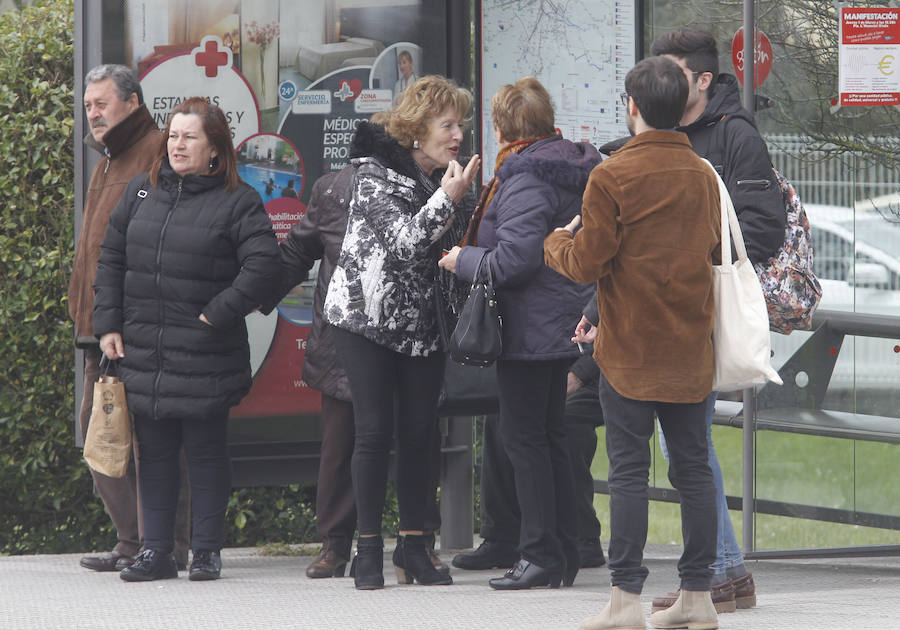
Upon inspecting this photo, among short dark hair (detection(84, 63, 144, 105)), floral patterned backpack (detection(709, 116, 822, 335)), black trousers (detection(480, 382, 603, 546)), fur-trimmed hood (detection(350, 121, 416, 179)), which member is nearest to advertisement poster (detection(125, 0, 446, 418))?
short dark hair (detection(84, 63, 144, 105))

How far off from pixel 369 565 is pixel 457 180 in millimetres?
1404

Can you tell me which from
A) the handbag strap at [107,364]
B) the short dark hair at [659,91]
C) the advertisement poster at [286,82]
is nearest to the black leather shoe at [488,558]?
the advertisement poster at [286,82]

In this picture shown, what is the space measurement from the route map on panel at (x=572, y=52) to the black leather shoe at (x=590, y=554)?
1726 mm

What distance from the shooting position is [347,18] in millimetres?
6266

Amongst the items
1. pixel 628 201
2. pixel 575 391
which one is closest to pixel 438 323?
pixel 575 391

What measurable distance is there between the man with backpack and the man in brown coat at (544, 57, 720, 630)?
0.81 feet

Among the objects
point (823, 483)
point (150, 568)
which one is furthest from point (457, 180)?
point (823, 483)

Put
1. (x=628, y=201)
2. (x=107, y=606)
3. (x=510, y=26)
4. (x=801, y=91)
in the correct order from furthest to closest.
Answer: (x=510, y=26) < (x=801, y=91) < (x=107, y=606) < (x=628, y=201)

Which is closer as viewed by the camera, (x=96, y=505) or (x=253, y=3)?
(x=253, y=3)

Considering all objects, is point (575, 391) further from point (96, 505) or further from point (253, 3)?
point (96, 505)

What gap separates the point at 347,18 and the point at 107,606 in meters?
2.58

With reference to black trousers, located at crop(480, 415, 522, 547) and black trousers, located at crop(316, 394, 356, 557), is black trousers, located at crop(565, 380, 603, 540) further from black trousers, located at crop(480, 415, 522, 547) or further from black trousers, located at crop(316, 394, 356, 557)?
black trousers, located at crop(316, 394, 356, 557)

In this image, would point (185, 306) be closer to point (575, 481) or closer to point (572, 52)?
point (575, 481)

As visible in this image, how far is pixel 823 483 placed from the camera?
611 centimetres
